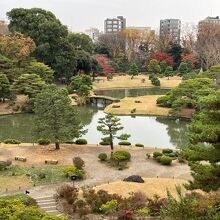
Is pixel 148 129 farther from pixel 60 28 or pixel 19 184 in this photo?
pixel 60 28

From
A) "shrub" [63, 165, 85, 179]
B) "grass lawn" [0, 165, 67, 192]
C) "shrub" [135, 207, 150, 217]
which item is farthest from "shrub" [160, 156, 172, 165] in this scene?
"shrub" [135, 207, 150, 217]

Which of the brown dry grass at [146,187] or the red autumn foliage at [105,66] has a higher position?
the red autumn foliage at [105,66]

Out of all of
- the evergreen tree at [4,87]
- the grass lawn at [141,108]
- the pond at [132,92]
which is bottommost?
the grass lawn at [141,108]

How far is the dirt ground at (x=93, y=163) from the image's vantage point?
23609mm

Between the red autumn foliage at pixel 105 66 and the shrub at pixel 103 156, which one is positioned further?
the red autumn foliage at pixel 105 66

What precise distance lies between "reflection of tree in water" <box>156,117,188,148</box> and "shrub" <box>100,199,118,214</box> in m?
16.2

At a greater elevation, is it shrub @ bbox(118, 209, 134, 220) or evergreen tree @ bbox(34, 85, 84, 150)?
evergreen tree @ bbox(34, 85, 84, 150)

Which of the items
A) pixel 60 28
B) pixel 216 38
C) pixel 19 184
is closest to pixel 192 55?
pixel 216 38

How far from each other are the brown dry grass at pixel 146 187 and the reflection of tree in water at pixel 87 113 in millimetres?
20424

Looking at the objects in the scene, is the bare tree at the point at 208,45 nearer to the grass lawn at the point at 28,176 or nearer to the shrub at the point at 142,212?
the grass lawn at the point at 28,176

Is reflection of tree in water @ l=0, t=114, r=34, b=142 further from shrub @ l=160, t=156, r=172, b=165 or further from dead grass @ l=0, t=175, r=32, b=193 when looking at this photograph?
shrub @ l=160, t=156, r=172, b=165

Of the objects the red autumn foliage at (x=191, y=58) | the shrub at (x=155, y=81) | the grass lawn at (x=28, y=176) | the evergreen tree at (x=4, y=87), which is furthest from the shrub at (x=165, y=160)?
the red autumn foliage at (x=191, y=58)

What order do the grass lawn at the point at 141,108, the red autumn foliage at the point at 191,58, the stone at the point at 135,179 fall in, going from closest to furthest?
the stone at the point at 135,179
the grass lawn at the point at 141,108
the red autumn foliage at the point at 191,58

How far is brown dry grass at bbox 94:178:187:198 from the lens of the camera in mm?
21234
